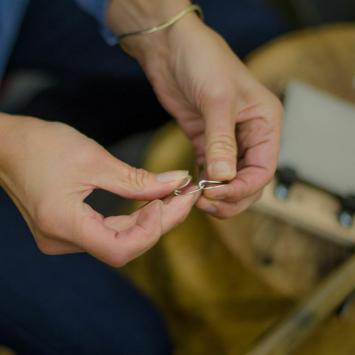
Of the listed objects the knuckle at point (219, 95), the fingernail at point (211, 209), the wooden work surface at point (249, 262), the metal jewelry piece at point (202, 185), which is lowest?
the wooden work surface at point (249, 262)

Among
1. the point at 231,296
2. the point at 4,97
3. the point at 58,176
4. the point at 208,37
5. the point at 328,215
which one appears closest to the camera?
the point at 58,176

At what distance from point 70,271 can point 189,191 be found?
28cm

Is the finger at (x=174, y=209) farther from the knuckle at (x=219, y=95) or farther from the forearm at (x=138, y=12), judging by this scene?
the forearm at (x=138, y=12)

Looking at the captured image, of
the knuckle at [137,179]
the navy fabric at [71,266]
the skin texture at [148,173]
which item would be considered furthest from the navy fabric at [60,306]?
the knuckle at [137,179]

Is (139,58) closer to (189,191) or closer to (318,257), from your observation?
(189,191)

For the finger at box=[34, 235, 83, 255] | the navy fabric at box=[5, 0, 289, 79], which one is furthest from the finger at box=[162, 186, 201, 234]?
the navy fabric at box=[5, 0, 289, 79]

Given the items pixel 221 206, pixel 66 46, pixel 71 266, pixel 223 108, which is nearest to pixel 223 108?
pixel 223 108

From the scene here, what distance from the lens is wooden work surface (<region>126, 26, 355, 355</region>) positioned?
2.62ft

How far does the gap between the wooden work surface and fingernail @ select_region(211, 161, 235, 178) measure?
9.4 inches

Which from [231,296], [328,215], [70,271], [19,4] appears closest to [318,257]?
[328,215]

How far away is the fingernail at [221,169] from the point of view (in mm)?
566

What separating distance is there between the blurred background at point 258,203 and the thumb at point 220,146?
21cm

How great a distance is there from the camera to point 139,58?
75cm

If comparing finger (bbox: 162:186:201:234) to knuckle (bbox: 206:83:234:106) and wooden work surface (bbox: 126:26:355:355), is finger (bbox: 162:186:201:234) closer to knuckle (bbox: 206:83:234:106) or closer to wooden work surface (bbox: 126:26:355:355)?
knuckle (bbox: 206:83:234:106)
